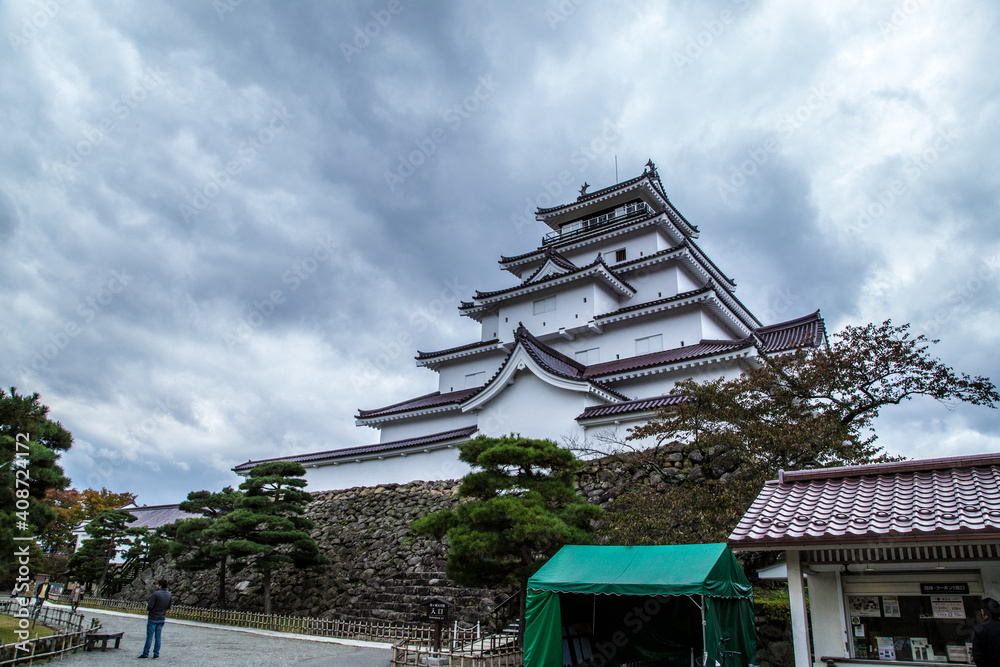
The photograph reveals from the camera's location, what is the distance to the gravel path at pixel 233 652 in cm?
996

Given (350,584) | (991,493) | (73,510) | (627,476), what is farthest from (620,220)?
(73,510)

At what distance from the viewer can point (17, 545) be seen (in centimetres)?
791

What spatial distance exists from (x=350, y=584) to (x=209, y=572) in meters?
7.65

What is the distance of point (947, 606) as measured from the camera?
604cm

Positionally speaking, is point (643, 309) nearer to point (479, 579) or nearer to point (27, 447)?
point (479, 579)

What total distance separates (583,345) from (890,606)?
19.1 m

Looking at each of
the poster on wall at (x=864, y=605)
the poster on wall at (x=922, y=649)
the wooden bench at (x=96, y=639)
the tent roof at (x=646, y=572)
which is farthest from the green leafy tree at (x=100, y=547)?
the poster on wall at (x=922, y=649)

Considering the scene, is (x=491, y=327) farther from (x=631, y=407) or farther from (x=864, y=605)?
(x=864, y=605)

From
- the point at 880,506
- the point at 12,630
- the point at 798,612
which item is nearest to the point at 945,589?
the point at 880,506

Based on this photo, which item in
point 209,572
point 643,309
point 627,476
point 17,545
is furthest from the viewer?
point 643,309

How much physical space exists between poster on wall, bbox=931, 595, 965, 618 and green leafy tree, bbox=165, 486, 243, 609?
1537 cm

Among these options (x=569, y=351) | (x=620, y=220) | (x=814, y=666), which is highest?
(x=620, y=220)

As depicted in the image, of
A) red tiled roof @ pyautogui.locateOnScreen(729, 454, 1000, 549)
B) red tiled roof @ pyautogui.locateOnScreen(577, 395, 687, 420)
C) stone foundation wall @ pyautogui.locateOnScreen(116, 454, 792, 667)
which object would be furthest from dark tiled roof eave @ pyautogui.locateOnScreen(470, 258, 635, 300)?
red tiled roof @ pyautogui.locateOnScreen(729, 454, 1000, 549)

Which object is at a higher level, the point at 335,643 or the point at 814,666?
the point at 814,666
